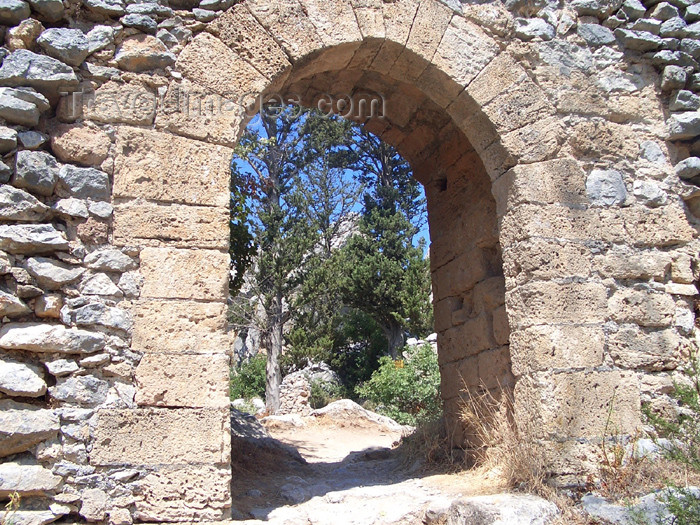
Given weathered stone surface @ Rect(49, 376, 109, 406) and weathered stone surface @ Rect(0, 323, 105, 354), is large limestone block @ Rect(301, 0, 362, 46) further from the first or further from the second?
weathered stone surface @ Rect(49, 376, 109, 406)

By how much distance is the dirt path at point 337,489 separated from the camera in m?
3.70

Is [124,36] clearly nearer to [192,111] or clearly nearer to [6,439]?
[192,111]

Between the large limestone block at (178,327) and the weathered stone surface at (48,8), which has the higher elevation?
the weathered stone surface at (48,8)

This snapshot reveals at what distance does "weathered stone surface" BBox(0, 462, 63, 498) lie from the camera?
9.26ft

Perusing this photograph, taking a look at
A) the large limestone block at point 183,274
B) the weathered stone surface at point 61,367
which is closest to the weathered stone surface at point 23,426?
the weathered stone surface at point 61,367

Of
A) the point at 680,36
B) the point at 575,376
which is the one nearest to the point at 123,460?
the point at 575,376

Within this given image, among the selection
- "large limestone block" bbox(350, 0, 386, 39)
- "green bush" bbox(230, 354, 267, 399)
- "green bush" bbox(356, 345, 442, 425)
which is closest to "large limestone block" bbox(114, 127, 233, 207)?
"large limestone block" bbox(350, 0, 386, 39)

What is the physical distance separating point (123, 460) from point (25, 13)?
2484mm

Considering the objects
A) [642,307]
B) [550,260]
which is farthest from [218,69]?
[642,307]

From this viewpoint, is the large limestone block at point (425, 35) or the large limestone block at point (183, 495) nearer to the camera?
the large limestone block at point (183, 495)

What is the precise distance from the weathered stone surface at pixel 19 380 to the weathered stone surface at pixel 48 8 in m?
1.92

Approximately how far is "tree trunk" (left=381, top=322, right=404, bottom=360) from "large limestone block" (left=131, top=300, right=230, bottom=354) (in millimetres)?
13357

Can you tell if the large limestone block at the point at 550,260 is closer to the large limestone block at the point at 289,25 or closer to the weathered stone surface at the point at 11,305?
the large limestone block at the point at 289,25

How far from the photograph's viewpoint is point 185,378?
3.19 meters
